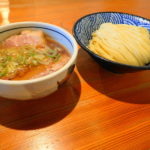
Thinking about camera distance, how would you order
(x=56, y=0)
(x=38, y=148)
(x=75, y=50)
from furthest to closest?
→ (x=56, y=0) < (x=75, y=50) < (x=38, y=148)

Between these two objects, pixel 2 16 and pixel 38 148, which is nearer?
pixel 38 148

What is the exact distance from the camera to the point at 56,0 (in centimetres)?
130

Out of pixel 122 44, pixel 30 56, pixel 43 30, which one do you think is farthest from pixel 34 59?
pixel 122 44

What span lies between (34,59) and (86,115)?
23 centimetres

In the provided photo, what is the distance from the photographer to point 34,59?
0.62m

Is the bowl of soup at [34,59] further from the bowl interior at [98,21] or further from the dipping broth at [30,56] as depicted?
the bowl interior at [98,21]

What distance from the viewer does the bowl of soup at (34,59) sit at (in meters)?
0.49

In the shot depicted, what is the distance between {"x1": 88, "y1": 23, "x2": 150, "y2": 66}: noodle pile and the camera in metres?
0.69

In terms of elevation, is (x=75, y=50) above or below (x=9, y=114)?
above

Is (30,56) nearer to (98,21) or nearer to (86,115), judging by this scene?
(86,115)

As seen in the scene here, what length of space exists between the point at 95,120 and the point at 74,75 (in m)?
0.20

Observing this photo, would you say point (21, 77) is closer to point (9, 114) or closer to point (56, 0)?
point (9, 114)

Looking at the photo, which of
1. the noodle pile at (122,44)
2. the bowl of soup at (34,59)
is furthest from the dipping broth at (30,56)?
the noodle pile at (122,44)

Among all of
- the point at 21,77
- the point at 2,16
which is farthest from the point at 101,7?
the point at 21,77
